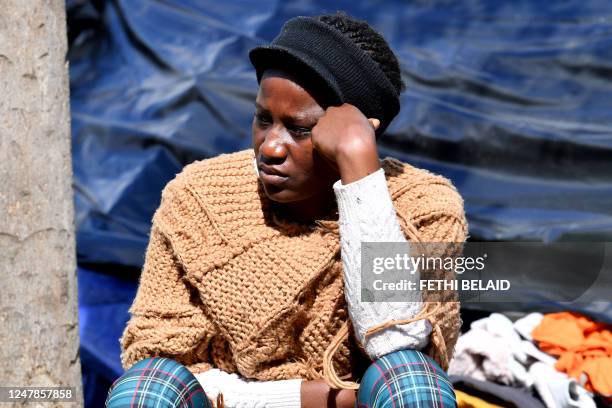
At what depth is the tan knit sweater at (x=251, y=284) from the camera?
2.30 metres

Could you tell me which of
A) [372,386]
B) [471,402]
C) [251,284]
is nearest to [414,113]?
[471,402]

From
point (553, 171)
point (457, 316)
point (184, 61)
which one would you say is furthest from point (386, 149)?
point (457, 316)

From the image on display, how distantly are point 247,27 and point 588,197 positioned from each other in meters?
1.54

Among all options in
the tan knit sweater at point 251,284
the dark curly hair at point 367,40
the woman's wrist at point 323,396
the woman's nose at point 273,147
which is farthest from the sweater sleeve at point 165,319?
the dark curly hair at point 367,40

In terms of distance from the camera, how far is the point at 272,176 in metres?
2.25

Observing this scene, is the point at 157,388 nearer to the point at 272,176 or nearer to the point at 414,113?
the point at 272,176

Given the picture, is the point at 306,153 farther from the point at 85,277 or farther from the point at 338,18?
the point at 85,277

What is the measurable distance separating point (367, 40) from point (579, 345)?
130 centimetres

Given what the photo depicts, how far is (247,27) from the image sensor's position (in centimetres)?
378

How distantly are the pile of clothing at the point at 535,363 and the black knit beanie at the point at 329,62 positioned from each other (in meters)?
1.09

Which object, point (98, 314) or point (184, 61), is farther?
point (184, 61)

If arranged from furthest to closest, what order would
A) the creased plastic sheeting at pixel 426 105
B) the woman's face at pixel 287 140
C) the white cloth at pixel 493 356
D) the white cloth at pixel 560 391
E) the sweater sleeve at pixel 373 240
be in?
the creased plastic sheeting at pixel 426 105 < the white cloth at pixel 493 356 < the white cloth at pixel 560 391 < the woman's face at pixel 287 140 < the sweater sleeve at pixel 373 240

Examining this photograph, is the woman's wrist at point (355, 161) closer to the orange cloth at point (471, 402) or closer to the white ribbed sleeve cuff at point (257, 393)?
the white ribbed sleeve cuff at point (257, 393)

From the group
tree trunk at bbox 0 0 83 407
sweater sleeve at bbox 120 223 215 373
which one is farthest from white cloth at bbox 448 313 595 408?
tree trunk at bbox 0 0 83 407
